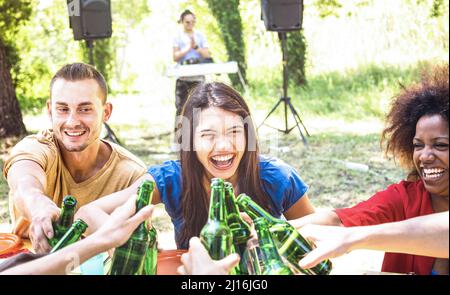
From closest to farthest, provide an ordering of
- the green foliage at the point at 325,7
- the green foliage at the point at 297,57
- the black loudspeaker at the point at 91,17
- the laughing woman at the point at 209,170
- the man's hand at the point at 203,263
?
the man's hand at the point at 203,263 → the laughing woman at the point at 209,170 → the black loudspeaker at the point at 91,17 → the green foliage at the point at 325,7 → the green foliage at the point at 297,57

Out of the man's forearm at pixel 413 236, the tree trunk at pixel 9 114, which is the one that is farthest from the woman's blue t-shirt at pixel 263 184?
the tree trunk at pixel 9 114

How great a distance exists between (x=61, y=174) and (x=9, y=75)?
2.35 metres

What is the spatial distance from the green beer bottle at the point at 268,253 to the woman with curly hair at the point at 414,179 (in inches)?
3.7

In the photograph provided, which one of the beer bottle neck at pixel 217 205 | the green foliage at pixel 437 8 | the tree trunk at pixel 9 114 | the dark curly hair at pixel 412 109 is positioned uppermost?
the green foliage at pixel 437 8

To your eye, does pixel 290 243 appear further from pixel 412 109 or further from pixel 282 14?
pixel 282 14

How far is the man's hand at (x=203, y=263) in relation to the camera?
1178 mm

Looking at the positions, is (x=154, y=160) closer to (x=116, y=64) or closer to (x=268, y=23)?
(x=116, y=64)

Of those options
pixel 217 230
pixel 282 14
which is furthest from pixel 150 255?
pixel 282 14

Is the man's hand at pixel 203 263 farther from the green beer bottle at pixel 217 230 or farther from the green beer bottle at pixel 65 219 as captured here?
the green beer bottle at pixel 65 219

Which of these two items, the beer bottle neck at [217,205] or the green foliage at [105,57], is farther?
the green foliage at [105,57]

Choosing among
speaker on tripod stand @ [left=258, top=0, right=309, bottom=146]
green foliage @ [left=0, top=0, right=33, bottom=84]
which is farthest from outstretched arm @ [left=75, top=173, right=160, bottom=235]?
green foliage @ [left=0, top=0, right=33, bottom=84]

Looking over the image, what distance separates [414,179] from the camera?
4.90ft

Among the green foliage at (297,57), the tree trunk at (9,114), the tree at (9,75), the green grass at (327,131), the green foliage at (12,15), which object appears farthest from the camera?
the green foliage at (297,57)
